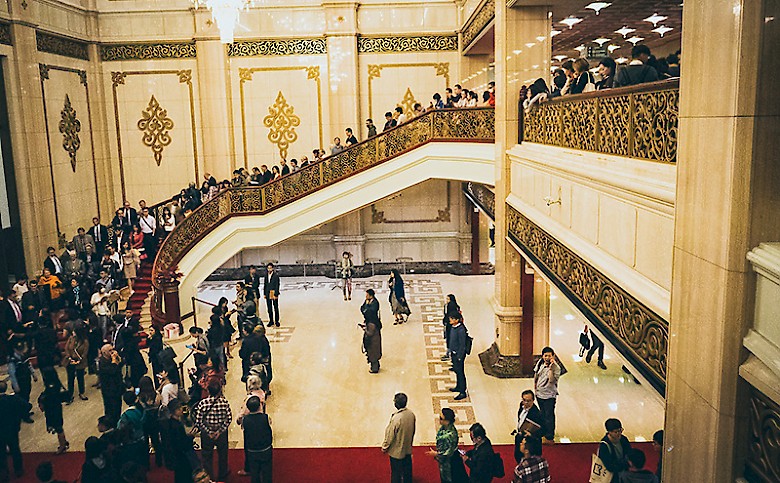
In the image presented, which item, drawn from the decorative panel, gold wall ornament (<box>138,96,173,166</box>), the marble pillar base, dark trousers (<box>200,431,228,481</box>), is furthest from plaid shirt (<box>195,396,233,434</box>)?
gold wall ornament (<box>138,96,173,166</box>)

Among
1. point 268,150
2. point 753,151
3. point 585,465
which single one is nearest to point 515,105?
point 585,465

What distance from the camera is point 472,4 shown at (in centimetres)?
1366

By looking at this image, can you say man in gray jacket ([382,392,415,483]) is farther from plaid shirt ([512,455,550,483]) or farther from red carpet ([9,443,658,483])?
plaid shirt ([512,455,550,483])

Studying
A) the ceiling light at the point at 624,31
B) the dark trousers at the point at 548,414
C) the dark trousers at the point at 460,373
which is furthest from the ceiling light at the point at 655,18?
the dark trousers at the point at 548,414

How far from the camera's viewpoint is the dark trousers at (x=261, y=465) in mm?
6426

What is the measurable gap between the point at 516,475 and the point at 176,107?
1368 cm

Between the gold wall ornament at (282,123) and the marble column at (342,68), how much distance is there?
970 mm

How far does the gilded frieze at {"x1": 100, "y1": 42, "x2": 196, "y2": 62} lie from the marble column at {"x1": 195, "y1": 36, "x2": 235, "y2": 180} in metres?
0.34

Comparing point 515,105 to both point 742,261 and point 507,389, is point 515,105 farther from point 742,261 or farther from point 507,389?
point 742,261

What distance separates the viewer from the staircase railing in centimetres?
1179

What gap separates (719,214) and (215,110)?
580 inches

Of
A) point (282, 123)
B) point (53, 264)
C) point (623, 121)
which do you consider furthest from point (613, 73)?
point (282, 123)

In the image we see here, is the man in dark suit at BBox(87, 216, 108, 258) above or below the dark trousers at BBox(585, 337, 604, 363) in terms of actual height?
above

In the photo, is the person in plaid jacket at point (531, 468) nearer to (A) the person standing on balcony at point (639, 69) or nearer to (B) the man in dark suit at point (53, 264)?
(A) the person standing on balcony at point (639, 69)
